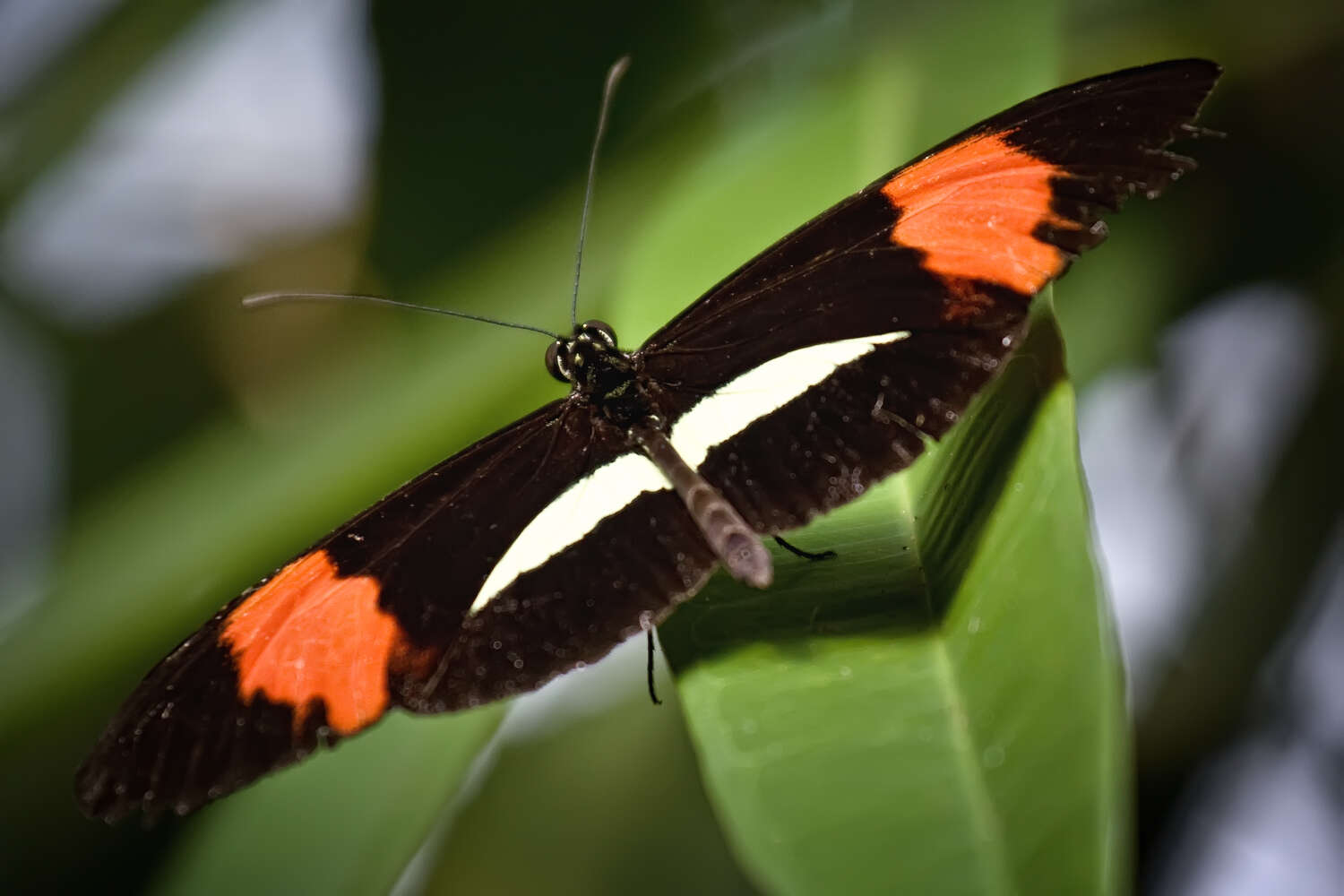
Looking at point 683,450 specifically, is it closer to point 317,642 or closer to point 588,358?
point 588,358

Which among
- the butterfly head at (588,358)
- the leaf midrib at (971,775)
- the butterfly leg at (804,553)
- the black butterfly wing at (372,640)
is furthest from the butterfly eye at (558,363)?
the leaf midrib at (971,775)

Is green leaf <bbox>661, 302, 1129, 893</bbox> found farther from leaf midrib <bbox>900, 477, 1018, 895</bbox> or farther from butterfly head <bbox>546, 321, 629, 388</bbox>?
butterfly head <bbox>546, 321, 629, 388</bbox>

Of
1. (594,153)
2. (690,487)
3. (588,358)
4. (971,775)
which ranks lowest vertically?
(971,775)

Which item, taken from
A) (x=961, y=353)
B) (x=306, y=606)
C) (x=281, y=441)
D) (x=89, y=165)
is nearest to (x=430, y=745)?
(x=306, y=606)

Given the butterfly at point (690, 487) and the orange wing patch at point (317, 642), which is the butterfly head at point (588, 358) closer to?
the butterfly at point (690, 487)

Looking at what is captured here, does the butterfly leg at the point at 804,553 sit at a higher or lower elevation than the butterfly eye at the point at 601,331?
lower

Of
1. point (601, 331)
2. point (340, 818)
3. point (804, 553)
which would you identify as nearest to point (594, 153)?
point (601, 331)
